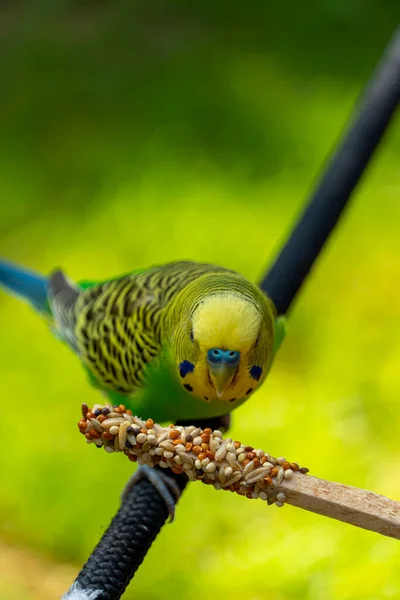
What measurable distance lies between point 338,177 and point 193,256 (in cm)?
127

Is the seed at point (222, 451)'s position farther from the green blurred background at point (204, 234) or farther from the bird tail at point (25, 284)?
the green blurred background at point (204, 234)

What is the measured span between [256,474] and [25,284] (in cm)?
102

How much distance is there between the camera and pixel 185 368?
49.6 inches

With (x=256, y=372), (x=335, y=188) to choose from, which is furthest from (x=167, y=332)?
(x=335, y=188)

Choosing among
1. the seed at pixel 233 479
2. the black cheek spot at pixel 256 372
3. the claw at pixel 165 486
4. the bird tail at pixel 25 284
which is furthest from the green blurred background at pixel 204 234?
the seed at pixel 233 479

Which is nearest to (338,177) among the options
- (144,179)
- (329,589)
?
(329,589)

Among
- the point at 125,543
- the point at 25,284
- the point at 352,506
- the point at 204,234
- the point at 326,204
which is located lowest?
the point at 125,543

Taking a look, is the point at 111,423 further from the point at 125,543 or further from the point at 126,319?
the point at 126,319

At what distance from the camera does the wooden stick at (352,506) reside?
3.10 ft

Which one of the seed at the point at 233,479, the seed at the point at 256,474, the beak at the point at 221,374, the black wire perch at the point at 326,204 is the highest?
the black wire perch at the point at 326,204

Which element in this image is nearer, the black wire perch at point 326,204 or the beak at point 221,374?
the beak at point 221,374

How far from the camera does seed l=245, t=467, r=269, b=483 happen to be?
39.6 inches

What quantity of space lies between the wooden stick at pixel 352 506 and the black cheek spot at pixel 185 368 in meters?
0.32

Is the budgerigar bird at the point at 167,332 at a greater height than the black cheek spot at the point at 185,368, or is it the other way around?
the budgerigar bird at the point at 167,332
